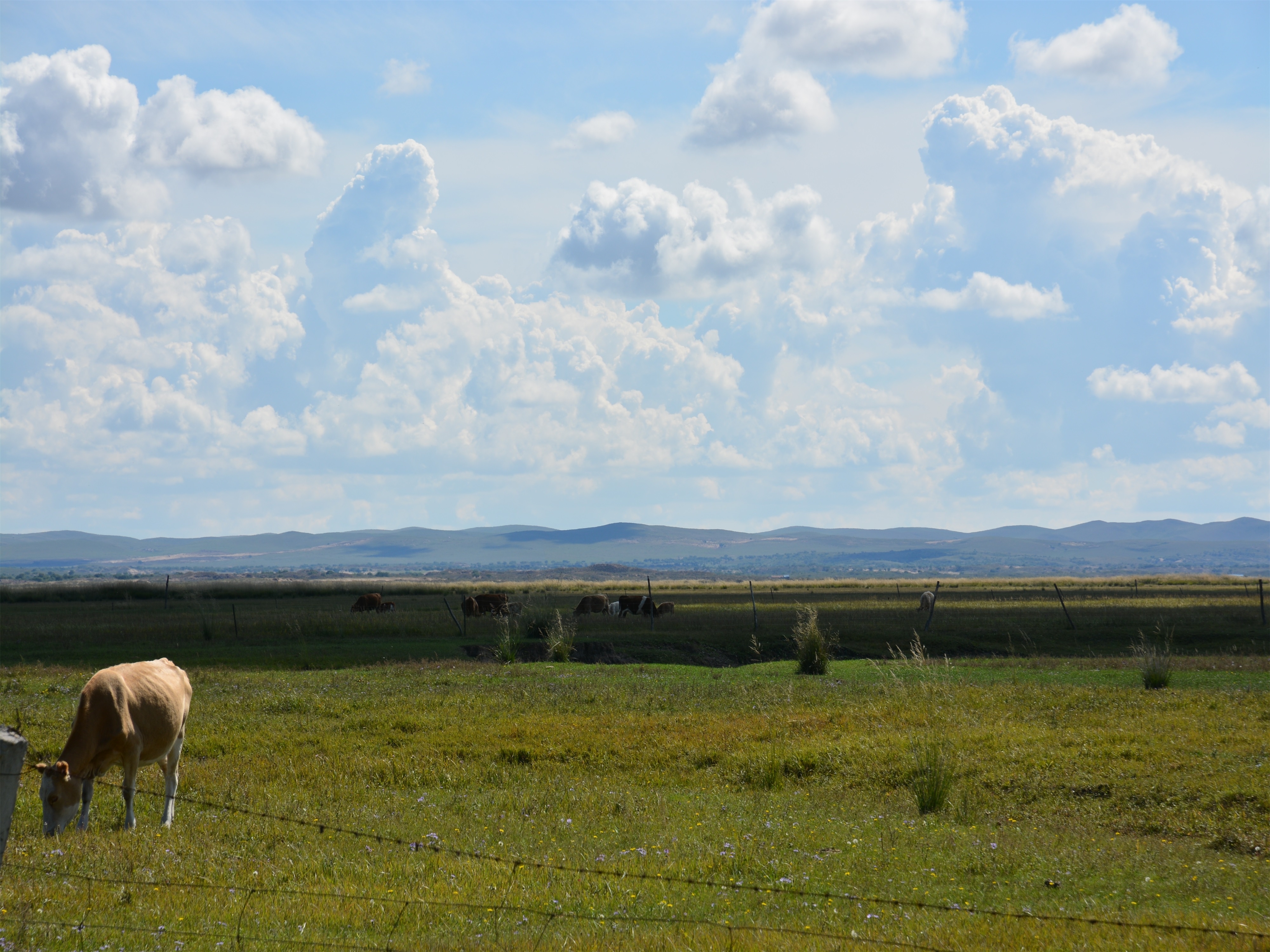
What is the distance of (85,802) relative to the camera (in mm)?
11492

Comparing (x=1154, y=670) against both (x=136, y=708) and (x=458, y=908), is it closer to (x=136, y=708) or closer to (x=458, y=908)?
(x=458, y=908)

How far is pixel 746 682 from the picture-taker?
1102 inches

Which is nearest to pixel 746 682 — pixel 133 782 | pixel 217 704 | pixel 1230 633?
pixel 217 704

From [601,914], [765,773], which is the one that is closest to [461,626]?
[765,773]

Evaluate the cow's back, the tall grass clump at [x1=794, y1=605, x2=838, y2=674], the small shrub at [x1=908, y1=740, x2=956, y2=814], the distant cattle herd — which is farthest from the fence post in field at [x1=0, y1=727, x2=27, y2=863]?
the distant cattle herd

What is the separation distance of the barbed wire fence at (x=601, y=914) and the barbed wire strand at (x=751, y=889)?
0.05 feet

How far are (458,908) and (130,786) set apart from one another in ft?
17.8

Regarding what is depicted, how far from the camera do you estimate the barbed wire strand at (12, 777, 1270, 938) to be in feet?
25.9

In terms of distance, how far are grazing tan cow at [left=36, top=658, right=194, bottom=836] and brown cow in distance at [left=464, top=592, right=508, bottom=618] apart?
4582cm

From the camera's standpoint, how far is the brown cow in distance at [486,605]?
2399 inches

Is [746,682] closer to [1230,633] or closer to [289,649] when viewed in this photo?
[289,649]

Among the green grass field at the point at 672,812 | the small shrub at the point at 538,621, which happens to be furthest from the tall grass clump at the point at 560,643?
the small shrub at the point at 538,621

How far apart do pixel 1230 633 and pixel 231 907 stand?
44500 millimetres

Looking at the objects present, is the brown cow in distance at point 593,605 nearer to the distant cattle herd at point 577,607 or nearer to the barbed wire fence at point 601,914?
the distant cattle herd at point 577,607
